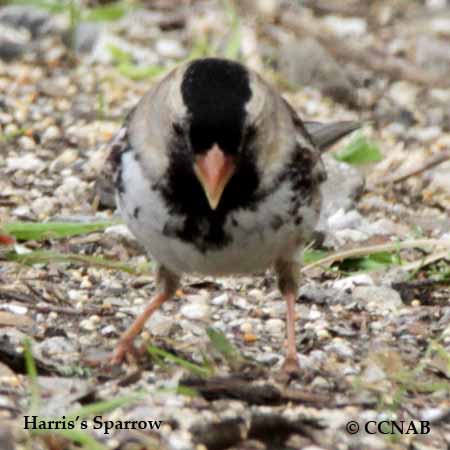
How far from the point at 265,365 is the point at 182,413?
70 centimetres

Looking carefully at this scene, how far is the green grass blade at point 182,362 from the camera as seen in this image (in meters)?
4.04

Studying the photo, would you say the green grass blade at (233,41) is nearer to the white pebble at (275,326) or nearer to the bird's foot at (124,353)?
the white pebble at (275,326)

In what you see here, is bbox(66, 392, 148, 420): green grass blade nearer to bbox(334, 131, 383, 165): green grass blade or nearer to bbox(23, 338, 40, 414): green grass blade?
bbox(23, 338, 40, 414): green grass blade

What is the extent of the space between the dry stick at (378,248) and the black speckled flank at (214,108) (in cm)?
141

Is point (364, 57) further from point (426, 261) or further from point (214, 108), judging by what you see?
point (214, 108)

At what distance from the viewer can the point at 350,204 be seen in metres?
5.84

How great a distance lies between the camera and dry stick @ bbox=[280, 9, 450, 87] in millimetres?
7512

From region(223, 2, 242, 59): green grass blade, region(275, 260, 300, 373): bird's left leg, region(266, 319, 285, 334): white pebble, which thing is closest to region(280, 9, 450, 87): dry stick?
region(223, 2, 242, 59): green grass blade

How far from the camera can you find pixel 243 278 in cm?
527

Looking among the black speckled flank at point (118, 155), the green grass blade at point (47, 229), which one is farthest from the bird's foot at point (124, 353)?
the green grass blade at point (47, 229)

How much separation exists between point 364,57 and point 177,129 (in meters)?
3.99

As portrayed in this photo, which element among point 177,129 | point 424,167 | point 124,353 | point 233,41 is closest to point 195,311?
point 124,353

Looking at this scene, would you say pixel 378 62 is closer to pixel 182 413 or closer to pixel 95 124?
pixel 95 124

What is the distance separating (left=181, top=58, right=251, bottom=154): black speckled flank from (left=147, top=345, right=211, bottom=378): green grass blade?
26.4 inches
